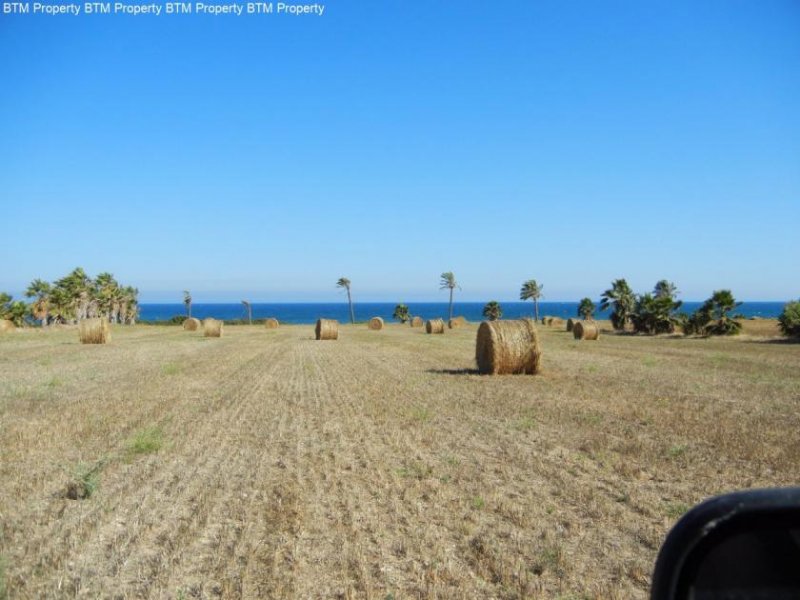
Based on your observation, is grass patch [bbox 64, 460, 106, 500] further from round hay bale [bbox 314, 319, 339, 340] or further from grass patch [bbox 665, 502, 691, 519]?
round hay bale [bbox 314, 319, 339, 340]

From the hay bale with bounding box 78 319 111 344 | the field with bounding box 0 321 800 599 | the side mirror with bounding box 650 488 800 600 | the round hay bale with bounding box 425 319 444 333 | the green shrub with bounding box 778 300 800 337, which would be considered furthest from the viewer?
the round hay bale with bounding box 425 319 444 333

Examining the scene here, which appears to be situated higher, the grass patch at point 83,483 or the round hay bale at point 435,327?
the round hay bale at point 435,327

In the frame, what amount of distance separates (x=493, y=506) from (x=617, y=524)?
135 cm

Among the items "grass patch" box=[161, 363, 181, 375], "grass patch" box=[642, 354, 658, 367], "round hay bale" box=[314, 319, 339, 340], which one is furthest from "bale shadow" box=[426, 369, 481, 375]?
"round hay bale" box=[314, 319, 339, 340]

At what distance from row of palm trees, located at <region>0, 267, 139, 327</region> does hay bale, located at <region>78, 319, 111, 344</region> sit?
97.1ft

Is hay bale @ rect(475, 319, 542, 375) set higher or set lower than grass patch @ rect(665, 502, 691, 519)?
higher

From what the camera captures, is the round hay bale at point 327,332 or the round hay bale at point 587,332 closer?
the round hay bale at point 327,332

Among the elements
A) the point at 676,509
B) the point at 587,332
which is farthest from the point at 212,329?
the point at 676,509

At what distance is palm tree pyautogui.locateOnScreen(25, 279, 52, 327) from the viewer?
80.0 meters

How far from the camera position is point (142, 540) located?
20.5ft

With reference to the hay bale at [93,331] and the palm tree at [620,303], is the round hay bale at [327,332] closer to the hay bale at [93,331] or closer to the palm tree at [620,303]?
the hay bale at [93,331]

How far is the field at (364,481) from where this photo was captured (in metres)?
5.57

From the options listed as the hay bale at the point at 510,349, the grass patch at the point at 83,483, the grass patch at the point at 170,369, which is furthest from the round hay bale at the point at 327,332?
the grass patch at the point at 83,483

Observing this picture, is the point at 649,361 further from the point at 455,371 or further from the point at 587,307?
the point at 587,307
